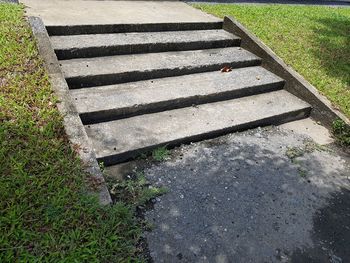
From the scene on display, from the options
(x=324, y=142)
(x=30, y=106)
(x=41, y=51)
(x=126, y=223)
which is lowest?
(x=324, y=142)

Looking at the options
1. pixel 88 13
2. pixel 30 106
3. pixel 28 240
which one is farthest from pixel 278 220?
pixel 88 13

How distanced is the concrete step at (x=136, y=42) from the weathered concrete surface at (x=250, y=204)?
85.0 inches

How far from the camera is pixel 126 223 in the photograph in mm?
3234

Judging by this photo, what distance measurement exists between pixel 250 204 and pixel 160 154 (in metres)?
1.28

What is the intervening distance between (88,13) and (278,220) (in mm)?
5180

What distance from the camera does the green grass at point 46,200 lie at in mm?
2803

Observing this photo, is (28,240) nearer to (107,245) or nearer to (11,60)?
(107,245)

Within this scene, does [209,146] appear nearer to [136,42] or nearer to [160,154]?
[160,154]

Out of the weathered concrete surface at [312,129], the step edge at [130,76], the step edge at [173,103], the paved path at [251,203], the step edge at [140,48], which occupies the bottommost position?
the weathered concrete surface at [312,129]

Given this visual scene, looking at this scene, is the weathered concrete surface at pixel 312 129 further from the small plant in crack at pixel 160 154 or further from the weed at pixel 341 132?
the small plant in crack at pixel 160 154

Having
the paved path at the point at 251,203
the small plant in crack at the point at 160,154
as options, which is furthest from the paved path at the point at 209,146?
the small plant in crack at the point at 160,154

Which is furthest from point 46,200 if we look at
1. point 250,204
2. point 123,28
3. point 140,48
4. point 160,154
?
point 123,28

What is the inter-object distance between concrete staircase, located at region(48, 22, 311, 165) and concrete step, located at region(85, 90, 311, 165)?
1 centimetres

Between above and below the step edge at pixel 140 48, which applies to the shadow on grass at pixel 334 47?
below
